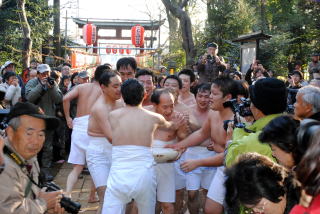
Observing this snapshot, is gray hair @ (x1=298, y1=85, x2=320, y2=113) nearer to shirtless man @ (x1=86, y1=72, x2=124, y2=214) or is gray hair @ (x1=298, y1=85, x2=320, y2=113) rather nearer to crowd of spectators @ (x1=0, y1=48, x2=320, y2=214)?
crowd of spectators @ (x1=0, y1=48, x2=320, y2=214)

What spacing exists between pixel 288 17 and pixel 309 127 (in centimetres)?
2166

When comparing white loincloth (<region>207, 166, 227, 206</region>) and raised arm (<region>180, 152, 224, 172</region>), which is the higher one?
raised arm (<region>180, 152, 224, 172</region>)

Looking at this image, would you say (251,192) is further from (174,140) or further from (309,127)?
(174,140)

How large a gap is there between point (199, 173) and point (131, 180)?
4.04 feet

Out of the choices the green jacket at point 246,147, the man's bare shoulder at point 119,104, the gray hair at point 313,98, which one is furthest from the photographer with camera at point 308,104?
the man's bare shoulder at point 119,104

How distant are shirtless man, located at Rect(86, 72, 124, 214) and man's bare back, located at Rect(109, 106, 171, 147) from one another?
750 millimetres

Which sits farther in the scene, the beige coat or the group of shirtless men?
the group of shirtless men

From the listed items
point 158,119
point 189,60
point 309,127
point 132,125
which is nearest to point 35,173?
point 132,125

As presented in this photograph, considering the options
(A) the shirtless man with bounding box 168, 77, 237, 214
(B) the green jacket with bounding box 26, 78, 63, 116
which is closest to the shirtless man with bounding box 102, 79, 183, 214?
(A) the shirtless man with bounding box 168, 77, 237, 214

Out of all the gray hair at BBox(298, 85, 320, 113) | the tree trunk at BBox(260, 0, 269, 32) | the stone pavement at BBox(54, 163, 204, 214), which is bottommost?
the stone pavement at BBox(54, 163, 204, 214)

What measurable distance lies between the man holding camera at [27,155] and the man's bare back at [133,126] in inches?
41.8

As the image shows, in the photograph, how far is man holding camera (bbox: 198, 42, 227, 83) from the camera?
9367mm

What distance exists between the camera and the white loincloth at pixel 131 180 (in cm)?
394

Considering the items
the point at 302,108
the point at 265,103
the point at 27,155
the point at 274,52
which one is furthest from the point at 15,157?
the point at 274,52
